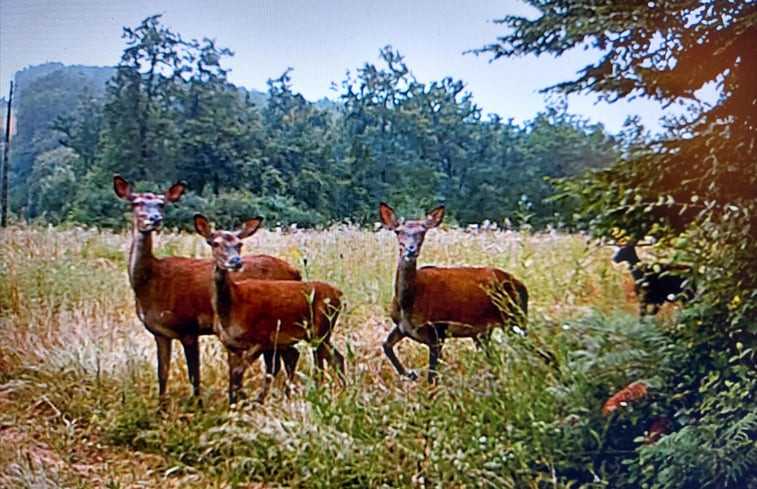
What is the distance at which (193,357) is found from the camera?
5.85 ft

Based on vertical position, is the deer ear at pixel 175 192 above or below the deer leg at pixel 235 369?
above

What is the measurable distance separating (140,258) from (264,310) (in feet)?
1.11

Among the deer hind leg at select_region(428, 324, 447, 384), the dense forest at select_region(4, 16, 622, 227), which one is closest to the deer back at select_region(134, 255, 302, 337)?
the dense forest at select_region(4, 16, 622, 227)

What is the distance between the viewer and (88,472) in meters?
1.80

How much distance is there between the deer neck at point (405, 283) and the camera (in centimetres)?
164

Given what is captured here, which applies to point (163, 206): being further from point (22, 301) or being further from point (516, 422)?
point (516, 422)

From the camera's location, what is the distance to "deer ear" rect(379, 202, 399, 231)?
165 centimetres

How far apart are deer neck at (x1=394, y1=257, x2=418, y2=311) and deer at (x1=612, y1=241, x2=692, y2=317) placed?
460mm

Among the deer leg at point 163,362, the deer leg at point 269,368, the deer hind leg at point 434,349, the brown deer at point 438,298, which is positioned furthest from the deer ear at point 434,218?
the deer leg at point 163,362

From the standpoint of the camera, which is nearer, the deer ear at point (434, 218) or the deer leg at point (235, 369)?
the deer ear at point (434, 218)

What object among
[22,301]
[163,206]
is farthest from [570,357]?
[22,301]

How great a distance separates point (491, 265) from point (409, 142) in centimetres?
34

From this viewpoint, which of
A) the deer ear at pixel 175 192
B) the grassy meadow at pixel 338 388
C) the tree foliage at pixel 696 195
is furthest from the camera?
the deer ear at pixel 175 192

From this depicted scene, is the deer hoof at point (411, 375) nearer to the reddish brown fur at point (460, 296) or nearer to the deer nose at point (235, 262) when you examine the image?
the reddish brown fur at point (460, 296)
